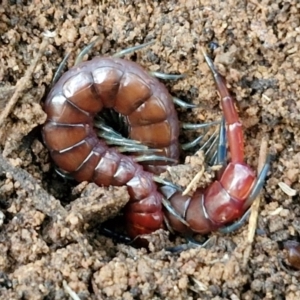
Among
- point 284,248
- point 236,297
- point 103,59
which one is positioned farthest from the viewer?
point 103,59

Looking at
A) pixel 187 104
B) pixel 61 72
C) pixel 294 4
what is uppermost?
pixel 294 4

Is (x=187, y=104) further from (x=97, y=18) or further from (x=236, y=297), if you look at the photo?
(x=236, y=297)

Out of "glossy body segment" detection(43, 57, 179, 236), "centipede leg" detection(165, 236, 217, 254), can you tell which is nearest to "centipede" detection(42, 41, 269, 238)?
"glossy body segment" detection(43, 57, 179, 236)

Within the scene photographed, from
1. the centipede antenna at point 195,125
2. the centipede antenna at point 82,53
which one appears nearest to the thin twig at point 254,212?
the centipede antenna at point 195,125

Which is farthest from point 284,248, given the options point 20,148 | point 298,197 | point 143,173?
point 20,148

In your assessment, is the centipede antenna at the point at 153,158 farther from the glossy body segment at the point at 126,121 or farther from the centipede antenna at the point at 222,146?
the centipede antenna at the point at 222,146

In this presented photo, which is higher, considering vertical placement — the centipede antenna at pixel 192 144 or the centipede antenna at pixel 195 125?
the centipede antenna at pixel 195 125

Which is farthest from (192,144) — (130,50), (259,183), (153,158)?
(130,50)
